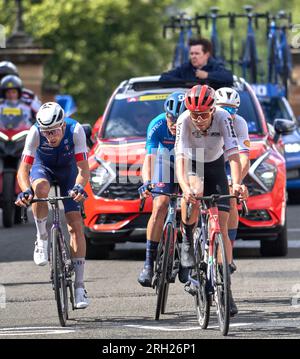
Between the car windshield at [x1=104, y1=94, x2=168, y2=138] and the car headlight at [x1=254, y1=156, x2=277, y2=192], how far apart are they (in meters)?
1.39

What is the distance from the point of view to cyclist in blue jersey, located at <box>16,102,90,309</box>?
12750mm

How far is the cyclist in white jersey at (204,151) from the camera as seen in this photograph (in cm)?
1216

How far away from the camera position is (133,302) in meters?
13.7

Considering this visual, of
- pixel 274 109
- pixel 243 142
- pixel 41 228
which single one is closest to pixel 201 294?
pixel 41 228

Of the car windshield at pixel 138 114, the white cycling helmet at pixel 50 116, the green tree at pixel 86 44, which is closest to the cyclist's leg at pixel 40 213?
the white cycling helmet at pixel 50 116

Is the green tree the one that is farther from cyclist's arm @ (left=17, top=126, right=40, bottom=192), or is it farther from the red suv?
cyclist's arm @ (left=17, top=126, right=40, bottom=192)

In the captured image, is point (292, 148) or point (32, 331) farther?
point (292, 148)

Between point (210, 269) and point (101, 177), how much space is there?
513 centimetres

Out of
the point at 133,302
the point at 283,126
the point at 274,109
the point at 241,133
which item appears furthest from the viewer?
the point at 274,109

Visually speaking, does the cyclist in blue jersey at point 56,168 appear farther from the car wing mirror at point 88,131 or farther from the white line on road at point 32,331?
the car wing mirror at point 88,131

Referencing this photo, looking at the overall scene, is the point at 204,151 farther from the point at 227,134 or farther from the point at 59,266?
the point at 59,266

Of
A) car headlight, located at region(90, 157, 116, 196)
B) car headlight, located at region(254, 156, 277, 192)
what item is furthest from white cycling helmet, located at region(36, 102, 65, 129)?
Result: car headlight, located at region(254, 156, 277, 192)

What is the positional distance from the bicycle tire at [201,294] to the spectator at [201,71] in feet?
19.8
